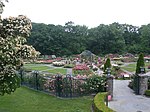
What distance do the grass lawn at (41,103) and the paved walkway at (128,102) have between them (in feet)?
4.79

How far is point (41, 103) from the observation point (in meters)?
14.0

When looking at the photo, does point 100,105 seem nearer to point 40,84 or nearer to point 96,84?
point 96,84

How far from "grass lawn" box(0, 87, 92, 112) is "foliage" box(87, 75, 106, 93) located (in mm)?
731

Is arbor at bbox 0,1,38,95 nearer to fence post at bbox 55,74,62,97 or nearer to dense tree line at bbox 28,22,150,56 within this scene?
fence post at bbox 55,74,62,97

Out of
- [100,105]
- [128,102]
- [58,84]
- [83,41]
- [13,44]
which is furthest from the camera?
[83,41]

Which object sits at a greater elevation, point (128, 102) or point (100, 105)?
point (100, 105)

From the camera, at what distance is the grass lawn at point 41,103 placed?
12617 mm

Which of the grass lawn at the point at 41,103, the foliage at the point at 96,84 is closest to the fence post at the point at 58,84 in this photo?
the grass lawn at the point at 41,103

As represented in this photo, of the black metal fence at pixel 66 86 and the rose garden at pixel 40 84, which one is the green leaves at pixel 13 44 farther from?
the black metal fence at pixel 66 86

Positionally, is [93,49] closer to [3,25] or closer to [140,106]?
[140,106]

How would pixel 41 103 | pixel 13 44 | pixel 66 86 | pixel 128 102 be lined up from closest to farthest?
pixel 13 44, pixel 41 103, pixel 128 102, pixel 66 86

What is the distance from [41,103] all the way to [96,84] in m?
3.62

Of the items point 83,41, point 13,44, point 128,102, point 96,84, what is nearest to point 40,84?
point 96,84

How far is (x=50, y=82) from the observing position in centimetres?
1642
